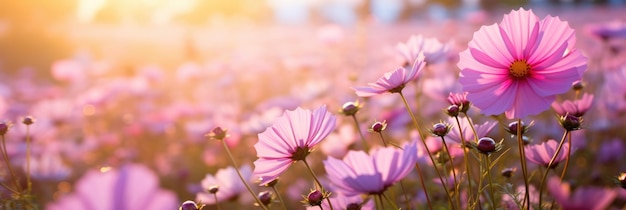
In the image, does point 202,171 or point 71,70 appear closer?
point 202,171

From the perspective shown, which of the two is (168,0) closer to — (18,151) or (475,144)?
(18,151)

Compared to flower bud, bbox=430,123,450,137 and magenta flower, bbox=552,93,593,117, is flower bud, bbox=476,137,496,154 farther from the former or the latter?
magenta flower, bbox=552,93,593,117

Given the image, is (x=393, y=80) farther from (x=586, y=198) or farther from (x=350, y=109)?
(x=586, y=198)

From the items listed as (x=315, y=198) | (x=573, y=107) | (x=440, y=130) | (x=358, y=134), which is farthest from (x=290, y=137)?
(x=358, y=134)

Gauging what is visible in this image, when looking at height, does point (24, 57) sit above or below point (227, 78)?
above

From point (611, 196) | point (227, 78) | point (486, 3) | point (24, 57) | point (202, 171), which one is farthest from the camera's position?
point (486, 3)

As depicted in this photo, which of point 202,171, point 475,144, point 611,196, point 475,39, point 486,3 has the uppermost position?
point 486,3

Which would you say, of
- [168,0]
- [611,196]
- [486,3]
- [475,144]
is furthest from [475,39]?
[486,3]

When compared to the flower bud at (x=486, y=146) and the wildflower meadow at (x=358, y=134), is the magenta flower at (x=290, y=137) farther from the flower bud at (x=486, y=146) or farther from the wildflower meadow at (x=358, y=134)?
the flower bud at (x=486, y=146)
